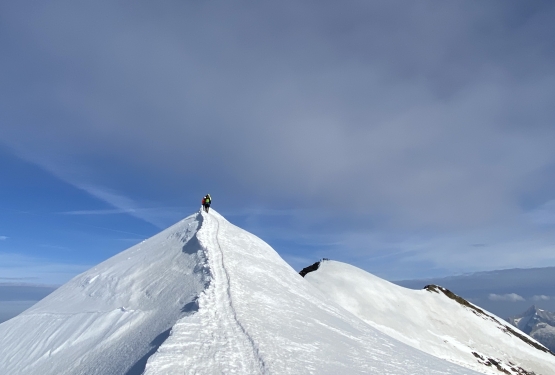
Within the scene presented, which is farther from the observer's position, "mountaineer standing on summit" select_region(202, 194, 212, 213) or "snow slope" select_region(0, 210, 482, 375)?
"mountaineer standing on summit" select_region(202, 194, 212, 213)

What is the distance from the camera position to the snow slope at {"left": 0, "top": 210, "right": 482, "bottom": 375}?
10461mm

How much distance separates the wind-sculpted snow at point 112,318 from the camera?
12.8 meters

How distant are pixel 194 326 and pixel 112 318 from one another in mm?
6701

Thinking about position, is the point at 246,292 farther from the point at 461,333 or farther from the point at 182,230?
the point at 461,333

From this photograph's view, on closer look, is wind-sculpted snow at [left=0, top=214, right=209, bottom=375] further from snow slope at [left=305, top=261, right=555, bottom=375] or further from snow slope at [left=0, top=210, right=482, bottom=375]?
snow slope at [left=305, top=261, right=555, bottom=375]

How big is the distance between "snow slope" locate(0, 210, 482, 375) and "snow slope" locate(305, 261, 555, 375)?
25066 mm

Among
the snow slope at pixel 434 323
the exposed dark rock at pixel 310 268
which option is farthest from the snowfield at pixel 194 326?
the exposed dark rock at pixel 310 268

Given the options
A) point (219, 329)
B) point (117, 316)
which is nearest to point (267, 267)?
point (117, 316)

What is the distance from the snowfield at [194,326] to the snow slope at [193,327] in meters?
0.05

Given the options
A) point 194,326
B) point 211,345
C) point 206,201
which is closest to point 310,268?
point 206,201

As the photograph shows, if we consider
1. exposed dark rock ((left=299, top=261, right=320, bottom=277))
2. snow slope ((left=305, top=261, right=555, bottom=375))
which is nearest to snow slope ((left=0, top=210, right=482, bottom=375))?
snow slope ((left=305, top=261, right=555, bottom=375))

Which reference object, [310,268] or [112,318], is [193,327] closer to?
[112,318]

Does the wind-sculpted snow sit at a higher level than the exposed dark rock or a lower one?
lower

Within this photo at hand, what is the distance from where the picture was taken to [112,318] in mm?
16156
